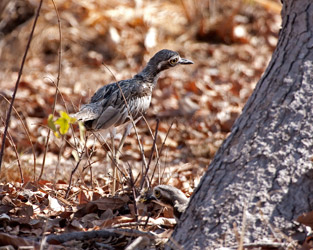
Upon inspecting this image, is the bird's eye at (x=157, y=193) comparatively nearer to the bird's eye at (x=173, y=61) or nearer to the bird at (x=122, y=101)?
the bird at (x=122, y=101)

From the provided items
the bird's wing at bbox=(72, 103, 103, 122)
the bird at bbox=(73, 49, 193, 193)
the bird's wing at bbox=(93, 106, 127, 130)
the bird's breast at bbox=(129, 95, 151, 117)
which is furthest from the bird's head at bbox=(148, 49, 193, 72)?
the bird's wing at bbox=(72, 103, 103, 122)

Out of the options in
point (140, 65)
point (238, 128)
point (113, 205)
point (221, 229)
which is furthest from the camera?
point (140, 65)

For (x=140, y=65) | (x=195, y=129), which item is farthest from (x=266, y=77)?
(x=140, y=65)

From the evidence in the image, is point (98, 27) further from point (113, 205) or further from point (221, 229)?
point (221, 229)

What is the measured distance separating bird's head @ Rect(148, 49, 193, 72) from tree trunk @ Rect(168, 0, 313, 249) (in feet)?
9.36

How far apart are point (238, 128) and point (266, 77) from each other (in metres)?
0.35

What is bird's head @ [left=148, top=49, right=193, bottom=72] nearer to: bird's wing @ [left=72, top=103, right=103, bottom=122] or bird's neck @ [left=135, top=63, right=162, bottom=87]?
bird's neck @ [left=135, top=63, right=162, bottom=87]

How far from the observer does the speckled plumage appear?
5.24 m

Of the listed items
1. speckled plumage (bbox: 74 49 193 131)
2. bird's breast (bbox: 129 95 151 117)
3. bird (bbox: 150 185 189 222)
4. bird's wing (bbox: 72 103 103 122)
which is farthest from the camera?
bird's breast (bbox: 129 95 151 117)

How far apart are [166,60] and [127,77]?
3980 mm

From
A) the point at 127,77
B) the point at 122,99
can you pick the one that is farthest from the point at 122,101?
the point at 127,77

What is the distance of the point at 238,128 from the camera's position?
10.2ft

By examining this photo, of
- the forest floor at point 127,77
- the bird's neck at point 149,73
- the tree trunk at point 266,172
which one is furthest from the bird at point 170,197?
the bird's neck at point 149,73

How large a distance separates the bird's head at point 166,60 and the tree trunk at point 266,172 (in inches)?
112
